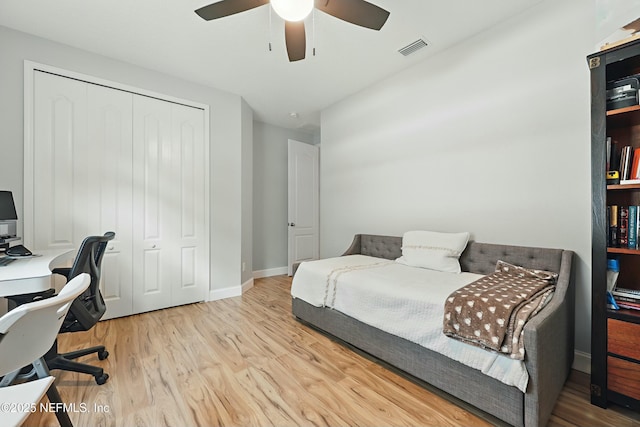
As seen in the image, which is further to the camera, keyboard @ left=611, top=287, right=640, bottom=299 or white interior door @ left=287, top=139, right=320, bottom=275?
white interior door @ left=287, top=139, right=320, bottom=275

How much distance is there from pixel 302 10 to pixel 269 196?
3473 millimetres

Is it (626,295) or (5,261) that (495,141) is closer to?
(626,295)

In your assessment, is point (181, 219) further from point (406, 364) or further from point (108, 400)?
point (406, 364)


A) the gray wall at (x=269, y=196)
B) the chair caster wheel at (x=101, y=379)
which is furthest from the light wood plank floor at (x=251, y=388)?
the gray wall at (x=269, y=196)

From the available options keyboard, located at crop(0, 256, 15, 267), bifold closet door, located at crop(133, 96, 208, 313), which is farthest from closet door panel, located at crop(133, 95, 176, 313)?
keyboard, located at crop(0, 256, 15, 267)

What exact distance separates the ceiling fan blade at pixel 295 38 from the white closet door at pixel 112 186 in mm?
2024

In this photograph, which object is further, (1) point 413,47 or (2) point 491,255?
(1) point 413,47

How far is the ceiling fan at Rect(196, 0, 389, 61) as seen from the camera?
62.7 inches

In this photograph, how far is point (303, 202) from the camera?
488cm

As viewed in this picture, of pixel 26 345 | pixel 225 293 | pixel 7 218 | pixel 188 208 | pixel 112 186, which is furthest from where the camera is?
pixel 225 293

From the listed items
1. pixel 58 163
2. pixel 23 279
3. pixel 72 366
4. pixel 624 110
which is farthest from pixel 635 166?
pixel 58 163

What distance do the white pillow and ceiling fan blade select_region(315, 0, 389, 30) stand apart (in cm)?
181

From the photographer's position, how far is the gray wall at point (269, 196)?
4.72m

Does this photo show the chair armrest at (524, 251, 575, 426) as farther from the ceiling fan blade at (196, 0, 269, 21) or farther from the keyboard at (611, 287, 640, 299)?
the ceiling fan blade at (196, 0, 269, 21)
